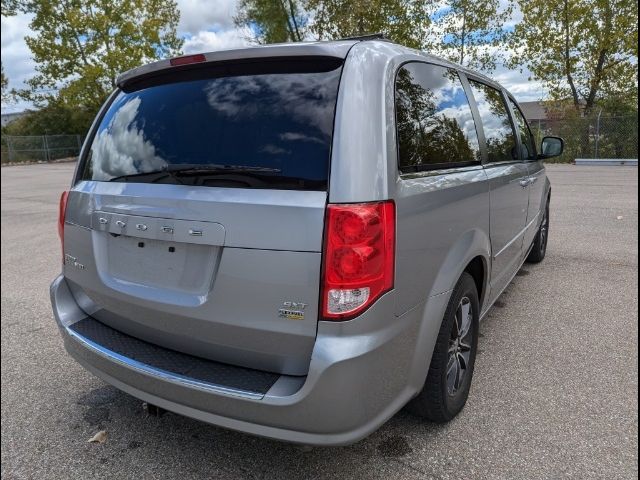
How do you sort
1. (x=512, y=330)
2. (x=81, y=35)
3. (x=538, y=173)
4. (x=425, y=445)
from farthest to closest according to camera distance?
1. (x=81, y=35)
2. (x=538, y=173)
3. (x=512, y=330)
4. (x=425, y=445)

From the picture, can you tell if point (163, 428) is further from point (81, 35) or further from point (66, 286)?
point (81, 35)

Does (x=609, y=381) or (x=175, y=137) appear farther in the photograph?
(x=609, y=381)

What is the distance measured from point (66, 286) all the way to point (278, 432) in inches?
59.6

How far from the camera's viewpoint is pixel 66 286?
101 inches

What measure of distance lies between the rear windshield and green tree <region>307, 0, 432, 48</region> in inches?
767

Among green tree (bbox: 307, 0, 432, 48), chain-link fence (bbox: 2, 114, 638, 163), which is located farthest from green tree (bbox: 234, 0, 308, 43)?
chain-link fence (bbox: 2, 114, 638, 163)

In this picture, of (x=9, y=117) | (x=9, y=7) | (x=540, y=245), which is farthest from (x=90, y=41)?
(x=540, y=245)

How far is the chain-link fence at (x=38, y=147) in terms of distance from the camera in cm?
3400

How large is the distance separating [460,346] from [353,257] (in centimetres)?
119

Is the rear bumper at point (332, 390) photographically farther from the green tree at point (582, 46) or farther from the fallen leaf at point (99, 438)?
the green tree at point (582, 46)

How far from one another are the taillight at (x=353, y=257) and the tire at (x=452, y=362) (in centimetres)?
69

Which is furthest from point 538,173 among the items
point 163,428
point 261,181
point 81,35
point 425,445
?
point 81,35

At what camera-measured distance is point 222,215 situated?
178 centimetres

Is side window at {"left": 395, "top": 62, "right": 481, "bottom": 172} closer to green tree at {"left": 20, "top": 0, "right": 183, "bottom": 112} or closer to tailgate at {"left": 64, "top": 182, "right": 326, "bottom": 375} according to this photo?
tailgate at {"left": 64, "top": 182, "right": 326, "bottom": 375}
